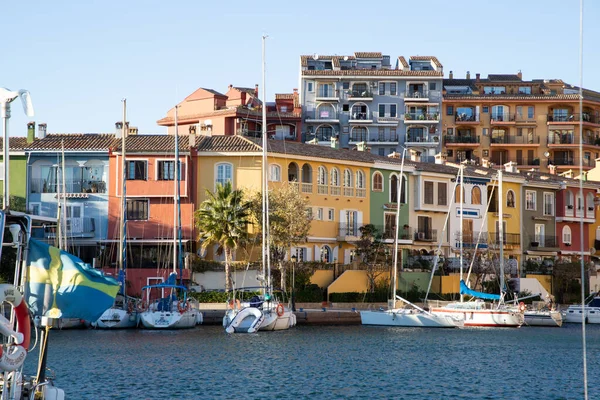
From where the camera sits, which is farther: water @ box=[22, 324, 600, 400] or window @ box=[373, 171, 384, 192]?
window @ box=[373, 171, 384, 192]

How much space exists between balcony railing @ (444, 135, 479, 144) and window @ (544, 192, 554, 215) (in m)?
29.8

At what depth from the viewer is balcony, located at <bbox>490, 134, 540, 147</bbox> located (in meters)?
116

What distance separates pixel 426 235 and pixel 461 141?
40.7 metres

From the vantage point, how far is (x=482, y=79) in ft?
417

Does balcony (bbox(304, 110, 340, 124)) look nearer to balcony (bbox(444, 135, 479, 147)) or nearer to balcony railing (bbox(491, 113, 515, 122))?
balcony (bbox(444, 135, 479, 147))

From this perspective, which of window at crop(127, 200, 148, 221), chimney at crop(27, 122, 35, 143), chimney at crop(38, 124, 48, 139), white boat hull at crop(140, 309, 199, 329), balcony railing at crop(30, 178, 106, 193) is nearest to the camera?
white boat hull at crop(140, 309, 199, 329)

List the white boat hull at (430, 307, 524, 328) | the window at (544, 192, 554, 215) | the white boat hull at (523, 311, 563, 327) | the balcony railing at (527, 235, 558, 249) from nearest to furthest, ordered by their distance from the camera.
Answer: the white boat hull at (430, 307, 524, 328) → the white boat hull at (523, 311, 563, 327) → the balcony railing at (527, 235, 558, 249) → the window at (544, 192, 554, 215)

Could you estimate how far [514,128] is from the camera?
385ft

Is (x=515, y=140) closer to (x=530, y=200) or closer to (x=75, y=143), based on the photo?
(x=530, y=200)

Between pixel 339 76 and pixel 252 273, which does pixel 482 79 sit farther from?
pixel 252 273

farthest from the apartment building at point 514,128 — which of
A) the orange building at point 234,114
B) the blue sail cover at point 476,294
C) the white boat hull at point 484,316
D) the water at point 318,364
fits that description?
the water at point 318,364

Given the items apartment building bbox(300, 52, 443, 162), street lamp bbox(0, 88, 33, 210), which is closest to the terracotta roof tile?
apartment building bbox(300, 52, 443, 162)

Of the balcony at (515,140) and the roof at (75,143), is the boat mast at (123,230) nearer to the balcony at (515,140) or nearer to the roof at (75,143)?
the roof at (75,143)

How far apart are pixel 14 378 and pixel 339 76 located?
94.2 metres
